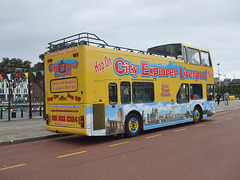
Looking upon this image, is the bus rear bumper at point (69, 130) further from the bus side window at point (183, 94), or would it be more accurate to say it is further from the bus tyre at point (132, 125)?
the bus side window at point (183, 94)

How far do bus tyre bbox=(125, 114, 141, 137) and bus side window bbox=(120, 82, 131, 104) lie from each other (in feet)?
2.15

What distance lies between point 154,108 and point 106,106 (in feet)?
9.71

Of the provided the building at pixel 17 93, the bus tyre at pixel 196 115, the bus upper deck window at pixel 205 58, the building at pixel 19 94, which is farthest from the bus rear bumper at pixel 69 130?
the building at pixel 17 93

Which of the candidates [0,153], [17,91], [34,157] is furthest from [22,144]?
[17,91]

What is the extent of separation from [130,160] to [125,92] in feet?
12.7

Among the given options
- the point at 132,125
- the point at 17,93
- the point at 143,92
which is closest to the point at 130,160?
the point at 132,125

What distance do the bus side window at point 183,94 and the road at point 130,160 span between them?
392cm

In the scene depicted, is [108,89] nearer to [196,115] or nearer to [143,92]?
[143,92]

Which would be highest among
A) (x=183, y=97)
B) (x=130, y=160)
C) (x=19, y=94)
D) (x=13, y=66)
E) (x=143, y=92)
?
(x=13, y=66)

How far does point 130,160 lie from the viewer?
6.15m

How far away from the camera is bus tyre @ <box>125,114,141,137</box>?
31.7 feet

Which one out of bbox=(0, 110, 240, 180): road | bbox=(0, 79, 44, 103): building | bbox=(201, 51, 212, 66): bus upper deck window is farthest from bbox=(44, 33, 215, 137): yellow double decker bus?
bbox=(0, 79, 44, 103): building

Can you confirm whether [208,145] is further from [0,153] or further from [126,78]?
[0,153]

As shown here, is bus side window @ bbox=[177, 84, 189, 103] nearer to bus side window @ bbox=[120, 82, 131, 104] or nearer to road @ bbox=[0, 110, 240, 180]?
bus side window @ bbox=[120, 82, 131, 104]
